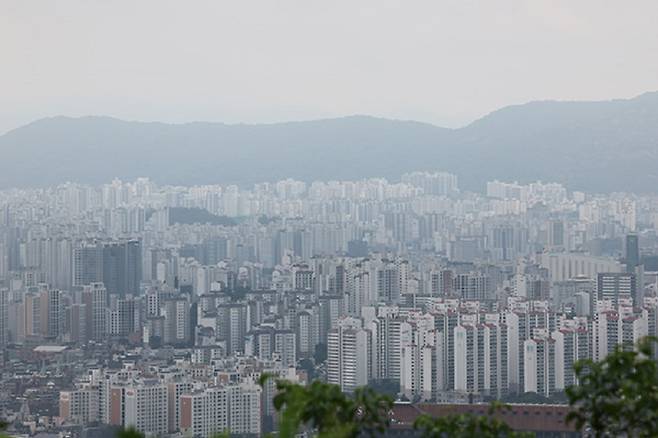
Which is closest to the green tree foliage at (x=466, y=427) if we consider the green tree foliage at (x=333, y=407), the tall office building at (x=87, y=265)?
the green tree foliage at (x=333, y=407)

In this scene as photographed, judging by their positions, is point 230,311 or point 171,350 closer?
point 171,350

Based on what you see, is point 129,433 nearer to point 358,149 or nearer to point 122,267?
point 122,267

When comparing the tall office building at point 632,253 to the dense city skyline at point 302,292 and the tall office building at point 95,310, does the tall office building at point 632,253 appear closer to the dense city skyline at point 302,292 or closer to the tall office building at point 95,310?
the dense city skyline at point 302,292

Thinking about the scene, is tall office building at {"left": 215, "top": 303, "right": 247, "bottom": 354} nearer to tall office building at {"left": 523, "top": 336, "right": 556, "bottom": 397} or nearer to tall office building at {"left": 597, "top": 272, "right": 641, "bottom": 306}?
tall office building at {"left": 523, "top": 336, "right": 556, "bottom": 397}

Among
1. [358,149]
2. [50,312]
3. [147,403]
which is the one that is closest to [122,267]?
[50,312]

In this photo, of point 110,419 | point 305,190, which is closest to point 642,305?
point 110,419

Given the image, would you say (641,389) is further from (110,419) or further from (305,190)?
(305,190)
